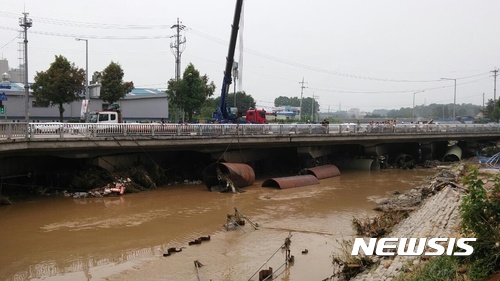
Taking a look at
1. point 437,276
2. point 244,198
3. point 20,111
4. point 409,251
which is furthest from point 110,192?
point 20,111

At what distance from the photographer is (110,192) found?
21.2 meters

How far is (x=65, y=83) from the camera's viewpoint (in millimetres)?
32750

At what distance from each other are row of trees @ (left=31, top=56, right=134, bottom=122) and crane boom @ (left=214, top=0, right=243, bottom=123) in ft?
32.0

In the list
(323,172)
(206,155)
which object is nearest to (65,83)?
(206,155)

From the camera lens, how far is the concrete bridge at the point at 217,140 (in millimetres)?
18484

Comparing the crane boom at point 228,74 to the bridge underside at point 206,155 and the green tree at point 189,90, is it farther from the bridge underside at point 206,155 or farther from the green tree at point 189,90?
the green tree at point 189,90

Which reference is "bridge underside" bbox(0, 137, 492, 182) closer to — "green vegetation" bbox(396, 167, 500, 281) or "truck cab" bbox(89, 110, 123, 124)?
"truck cab" bbox(89, 110, 123, 124)

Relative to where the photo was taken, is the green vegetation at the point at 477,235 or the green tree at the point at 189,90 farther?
the green tree at the point at 189,90

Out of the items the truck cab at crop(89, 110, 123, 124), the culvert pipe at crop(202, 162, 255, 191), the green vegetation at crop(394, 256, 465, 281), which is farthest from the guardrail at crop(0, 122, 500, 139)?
the green vegetation at crop(394, 256, 465, 281)

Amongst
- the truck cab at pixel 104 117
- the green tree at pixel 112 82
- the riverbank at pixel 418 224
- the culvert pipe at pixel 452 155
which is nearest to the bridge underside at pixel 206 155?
the culvert pipe at pixel 452 155

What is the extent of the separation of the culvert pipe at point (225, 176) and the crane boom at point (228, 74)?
853 centimetres

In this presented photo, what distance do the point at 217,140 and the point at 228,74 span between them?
9003 mm

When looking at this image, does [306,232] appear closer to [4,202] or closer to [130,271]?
[130,271]

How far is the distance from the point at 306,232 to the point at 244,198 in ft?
23.2
